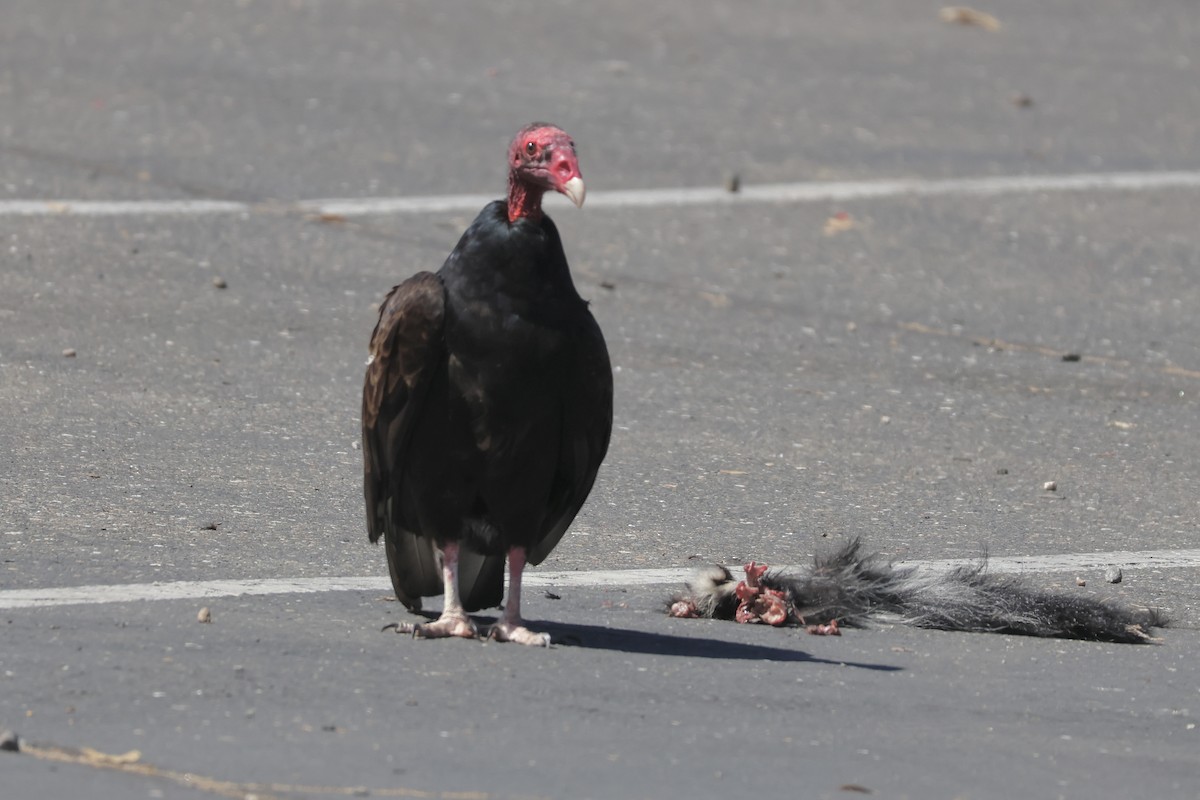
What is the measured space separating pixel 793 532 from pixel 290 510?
71.4 inches

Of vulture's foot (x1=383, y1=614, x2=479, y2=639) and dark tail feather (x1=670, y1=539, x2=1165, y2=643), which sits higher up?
dark tail feather (x1=670, y1=539, x2=1165, y2=643)

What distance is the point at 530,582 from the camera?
21.7 feet

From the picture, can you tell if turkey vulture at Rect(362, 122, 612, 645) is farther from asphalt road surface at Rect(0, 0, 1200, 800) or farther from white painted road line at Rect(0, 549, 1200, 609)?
white painted road line at Rect(0, 549, 1200, 609)

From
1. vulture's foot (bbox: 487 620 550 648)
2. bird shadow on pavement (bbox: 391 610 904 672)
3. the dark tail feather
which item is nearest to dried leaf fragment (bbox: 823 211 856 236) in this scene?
the dark tail feather

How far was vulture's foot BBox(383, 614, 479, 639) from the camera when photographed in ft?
18.6

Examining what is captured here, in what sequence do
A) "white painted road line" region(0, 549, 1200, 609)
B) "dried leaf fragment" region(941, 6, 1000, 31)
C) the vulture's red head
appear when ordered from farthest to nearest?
"dried leaf fragment" region(941, 6, 1000, 31), "white painted road line" region(0, 549, 1200, 609), the vulture's red head

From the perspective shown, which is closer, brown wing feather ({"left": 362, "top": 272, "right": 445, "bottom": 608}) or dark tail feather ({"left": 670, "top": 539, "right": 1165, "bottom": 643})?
brown wing feather ({"left": 362, "top": 272, "right": 445, "bottom": 608})

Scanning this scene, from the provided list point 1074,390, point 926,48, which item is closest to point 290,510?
point 1074,390

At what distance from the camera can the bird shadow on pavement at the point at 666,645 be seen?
577cm

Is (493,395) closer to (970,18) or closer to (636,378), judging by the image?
(636,378)

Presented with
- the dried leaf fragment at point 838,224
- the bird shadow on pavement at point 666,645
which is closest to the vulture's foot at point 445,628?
the bird shadow on pavement at point 666,645

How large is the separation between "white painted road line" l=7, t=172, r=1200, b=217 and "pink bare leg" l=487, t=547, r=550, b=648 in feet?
21.2

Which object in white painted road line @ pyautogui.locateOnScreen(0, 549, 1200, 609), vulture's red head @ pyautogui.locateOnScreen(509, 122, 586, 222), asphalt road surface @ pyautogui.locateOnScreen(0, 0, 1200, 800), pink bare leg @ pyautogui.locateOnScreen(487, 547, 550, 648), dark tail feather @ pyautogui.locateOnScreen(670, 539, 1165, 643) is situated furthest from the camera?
dark tail feather @ pyautogui.locateOnScreen(670, 539, 1165, 643)

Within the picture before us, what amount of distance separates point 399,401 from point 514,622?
2.40ft
